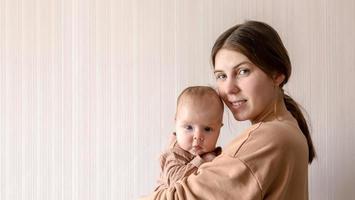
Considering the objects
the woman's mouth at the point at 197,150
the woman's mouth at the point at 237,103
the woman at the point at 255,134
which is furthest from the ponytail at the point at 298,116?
the woman's mouth at the point at 197,150

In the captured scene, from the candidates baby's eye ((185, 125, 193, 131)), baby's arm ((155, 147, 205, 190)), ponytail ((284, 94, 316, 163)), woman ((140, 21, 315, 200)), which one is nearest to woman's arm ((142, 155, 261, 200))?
woman ((140, 21, 315, 200))

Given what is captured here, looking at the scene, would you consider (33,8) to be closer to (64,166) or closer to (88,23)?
(88,23)

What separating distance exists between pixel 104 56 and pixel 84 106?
0.18 m

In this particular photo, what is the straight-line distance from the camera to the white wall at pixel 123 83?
165 centimetres

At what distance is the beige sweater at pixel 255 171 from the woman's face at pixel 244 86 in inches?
4.7

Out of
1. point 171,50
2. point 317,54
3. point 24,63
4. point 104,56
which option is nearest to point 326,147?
point 317,54

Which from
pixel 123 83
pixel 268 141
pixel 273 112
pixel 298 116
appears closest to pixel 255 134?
pixel 268 141

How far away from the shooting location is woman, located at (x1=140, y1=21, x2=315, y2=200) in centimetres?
112

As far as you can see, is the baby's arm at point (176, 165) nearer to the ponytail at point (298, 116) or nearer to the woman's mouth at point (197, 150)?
the woman's mouth at point (197, 150)

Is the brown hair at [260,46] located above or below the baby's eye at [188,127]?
above

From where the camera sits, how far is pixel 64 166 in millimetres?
1812

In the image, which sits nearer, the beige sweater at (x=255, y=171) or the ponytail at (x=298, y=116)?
the beige sweater at (x=255, y=171)

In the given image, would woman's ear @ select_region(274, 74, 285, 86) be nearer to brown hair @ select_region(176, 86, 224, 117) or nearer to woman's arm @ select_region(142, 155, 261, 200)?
brown hair @ select_region(176, 86, 224, 117)

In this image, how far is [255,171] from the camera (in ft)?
3.66
